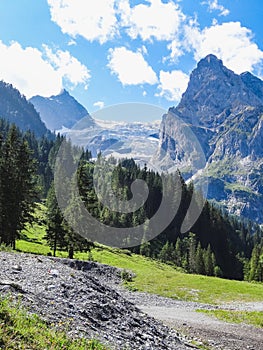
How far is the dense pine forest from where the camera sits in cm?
5164

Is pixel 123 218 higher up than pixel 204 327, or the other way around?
pixel 123 218

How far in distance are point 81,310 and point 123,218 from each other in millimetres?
107194

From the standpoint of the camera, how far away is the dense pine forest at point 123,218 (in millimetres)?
51644

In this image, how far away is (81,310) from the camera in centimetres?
1526

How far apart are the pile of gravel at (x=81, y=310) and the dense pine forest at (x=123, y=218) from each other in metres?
30.9

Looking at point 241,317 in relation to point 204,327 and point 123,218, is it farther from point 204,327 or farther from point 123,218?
point 123,218

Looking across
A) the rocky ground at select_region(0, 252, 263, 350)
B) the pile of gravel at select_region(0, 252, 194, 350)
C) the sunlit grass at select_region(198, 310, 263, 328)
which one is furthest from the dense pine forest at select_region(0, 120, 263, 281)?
the pile of gravel at select_region(0, 252, 194, 350)

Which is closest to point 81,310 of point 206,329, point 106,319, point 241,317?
point 106,319

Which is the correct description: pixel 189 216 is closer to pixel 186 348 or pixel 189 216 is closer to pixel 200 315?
pixel 200 315

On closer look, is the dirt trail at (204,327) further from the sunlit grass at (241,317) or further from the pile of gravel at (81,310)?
the pile of gravel at (81,310)

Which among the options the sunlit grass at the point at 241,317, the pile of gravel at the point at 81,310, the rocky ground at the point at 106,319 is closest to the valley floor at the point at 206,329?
the rocky ground at the point at 106,319

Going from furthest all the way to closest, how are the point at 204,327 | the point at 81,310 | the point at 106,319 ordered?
the point at 204,327, the point at 106,319, the point at 81,310

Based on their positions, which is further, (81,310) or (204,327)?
(204,327)

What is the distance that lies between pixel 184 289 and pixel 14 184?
91.4ft
